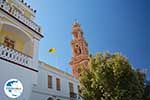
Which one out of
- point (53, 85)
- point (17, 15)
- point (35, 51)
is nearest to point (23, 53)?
point (35, 51)

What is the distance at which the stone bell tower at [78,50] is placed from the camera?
44.4 metres

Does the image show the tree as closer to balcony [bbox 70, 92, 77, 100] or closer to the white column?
the white column

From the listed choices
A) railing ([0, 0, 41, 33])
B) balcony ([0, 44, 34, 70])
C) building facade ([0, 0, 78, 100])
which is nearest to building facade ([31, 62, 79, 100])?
building facade ([0, 0, 78, 100])

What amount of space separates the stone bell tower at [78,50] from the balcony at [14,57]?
3129 centimetres

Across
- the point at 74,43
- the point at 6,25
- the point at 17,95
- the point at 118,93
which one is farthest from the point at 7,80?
the point at 74,43

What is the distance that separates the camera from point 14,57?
1202 centimetres

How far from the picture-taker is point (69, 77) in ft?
77.5

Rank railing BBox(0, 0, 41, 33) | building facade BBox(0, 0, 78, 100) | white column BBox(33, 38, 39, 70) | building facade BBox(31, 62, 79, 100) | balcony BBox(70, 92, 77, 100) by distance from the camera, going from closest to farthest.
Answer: building facade BBox(0, 0, 78, 100), railing BBox(0, 0, 41, 33), white column BBox(33, 38, 39, 70), building facade BBox(31, 62, 79, 100), balcony BBox(70, 92, 77, 100)

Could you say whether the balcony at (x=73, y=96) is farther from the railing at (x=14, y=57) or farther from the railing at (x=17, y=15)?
the railing at (x=14, y=57)

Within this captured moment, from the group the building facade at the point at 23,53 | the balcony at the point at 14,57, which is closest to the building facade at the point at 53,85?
the building facade at the point at 23,53

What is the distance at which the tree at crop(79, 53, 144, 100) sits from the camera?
15383 mm

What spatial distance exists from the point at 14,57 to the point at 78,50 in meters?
35.0

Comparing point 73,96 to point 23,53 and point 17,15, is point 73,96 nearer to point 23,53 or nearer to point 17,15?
point 23,53

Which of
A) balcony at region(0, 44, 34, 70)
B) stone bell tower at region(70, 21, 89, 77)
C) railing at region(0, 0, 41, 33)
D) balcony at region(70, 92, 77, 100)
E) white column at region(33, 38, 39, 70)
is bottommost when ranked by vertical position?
balcony at region(70, 92, 77, 100)
